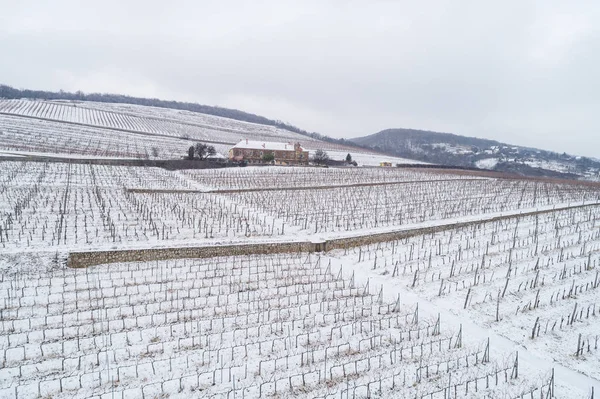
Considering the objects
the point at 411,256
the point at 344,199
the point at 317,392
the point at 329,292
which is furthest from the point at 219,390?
the point at 344,199

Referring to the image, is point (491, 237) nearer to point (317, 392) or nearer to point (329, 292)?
point (329, 292)

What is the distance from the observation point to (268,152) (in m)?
68.4

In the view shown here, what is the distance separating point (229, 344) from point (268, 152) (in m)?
60.1

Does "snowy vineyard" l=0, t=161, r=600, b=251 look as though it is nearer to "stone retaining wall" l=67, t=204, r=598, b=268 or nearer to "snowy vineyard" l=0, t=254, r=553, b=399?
"stone retaining wall" l=67, t=204, r=598, b=268

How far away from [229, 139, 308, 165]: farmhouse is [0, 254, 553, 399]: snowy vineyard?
173 feet

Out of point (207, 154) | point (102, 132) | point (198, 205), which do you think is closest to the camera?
point (198, 205)

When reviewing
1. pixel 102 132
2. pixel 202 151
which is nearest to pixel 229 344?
pixel 202 151

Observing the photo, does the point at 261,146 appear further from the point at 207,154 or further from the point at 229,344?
the point at 229,344

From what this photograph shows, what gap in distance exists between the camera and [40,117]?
8194cm

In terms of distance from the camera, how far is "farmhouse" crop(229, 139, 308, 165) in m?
67.2

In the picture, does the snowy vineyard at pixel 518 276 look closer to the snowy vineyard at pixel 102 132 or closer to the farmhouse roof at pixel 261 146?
the snowy vineyard at pixel 102 132

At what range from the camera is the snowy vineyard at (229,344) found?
8.23 meters

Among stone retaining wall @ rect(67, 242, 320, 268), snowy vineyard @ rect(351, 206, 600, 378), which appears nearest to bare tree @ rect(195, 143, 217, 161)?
stone retaining wall @ rect(67, 242, 320, 268)

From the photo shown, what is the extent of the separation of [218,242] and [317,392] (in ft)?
38.4
